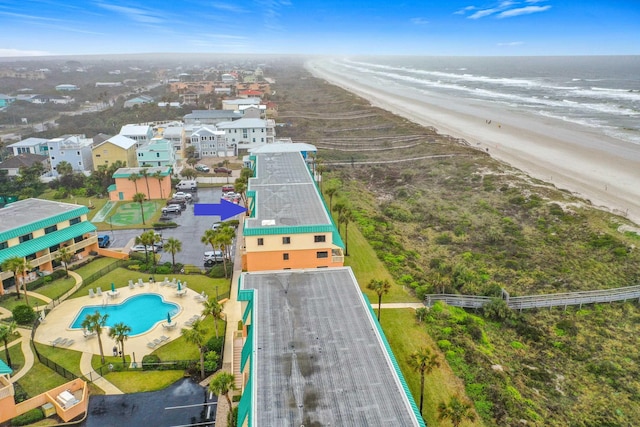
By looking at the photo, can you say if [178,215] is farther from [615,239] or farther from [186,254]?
[615,239]

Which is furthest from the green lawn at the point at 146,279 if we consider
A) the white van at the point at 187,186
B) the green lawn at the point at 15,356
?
the white van at the point at 187,186

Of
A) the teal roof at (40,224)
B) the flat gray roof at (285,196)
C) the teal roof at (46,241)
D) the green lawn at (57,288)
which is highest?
the flat gray roof at (285,196)

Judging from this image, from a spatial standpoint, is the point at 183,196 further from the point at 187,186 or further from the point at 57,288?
the point at 57,288

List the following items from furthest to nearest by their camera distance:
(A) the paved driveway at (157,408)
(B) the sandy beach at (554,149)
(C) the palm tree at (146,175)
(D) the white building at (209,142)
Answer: (D) the white building at (209,142)
(B) the sandy beach at (554,149)
(C) the palm tree at (146,175)
(A) the paved driveway at (157,408)

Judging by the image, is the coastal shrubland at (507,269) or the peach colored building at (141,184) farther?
the peach colored building at (141,184)

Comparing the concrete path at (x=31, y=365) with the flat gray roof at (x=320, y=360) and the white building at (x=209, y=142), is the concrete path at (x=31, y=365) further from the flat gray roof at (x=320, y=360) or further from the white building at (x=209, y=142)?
the white building at (x=209, y=142)

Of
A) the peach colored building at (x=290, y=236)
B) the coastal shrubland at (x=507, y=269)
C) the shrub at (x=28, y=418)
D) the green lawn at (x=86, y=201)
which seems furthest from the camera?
the green lawn at (x=86, y=201)

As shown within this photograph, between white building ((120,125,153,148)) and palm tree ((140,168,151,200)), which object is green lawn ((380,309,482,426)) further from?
white building ((120,125,153,148))

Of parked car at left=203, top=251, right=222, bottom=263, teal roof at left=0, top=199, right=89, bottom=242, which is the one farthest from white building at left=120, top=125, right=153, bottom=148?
parked car at left=203, top=251, right=222, bottom=263

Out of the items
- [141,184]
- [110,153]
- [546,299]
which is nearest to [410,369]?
[546,299]
